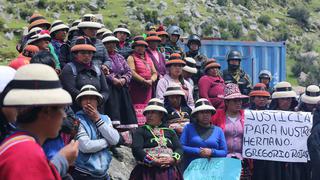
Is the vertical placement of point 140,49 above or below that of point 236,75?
above

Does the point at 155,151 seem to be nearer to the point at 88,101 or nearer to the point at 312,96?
the point at 88,101

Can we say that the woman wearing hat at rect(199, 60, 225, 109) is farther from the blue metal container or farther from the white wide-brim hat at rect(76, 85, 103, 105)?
the blue metal container

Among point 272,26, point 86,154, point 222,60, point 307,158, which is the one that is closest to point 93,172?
point 86,154

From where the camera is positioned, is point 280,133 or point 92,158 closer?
point 92,158

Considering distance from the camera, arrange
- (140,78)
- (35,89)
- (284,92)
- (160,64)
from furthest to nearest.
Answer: (160,64), (140,78), (284,92), (35,89)

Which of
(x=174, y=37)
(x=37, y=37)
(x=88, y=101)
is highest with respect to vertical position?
(x=37, y=37)

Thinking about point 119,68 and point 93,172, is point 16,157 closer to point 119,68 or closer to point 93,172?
point 93,172

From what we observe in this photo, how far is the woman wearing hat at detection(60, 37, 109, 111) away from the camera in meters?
7.61

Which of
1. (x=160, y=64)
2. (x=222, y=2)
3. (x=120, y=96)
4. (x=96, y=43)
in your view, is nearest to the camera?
(x=96, y=43)

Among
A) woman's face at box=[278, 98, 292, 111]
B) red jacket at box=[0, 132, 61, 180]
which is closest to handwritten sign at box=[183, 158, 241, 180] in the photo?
woman's face at box=[278, 98, 292, 111]

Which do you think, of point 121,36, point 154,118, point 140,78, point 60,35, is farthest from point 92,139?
point 121,36

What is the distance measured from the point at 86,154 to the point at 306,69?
148 feet

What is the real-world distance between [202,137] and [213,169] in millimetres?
449

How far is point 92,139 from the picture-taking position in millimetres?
6699
